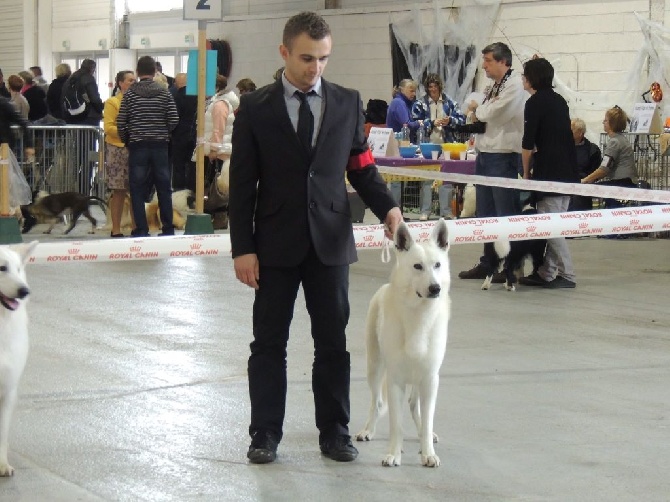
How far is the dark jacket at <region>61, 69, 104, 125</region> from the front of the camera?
48.2ft

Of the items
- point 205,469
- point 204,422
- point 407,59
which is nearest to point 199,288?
point 204,422

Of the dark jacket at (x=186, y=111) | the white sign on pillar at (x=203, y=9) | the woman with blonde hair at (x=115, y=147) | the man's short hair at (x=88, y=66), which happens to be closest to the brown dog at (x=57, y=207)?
the woman with blonde hair at (x=115, y=147)

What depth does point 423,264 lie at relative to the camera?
12.4 feet

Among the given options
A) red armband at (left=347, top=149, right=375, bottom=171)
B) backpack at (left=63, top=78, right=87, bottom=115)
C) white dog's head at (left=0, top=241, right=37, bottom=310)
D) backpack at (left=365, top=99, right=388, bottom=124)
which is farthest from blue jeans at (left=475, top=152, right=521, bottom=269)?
backpack at (left=63, top=78, right=87, bottom=115)

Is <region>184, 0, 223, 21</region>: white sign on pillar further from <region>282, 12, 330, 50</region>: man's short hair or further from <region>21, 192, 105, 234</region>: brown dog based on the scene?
<region>282, 12, 330, 50</region>: man's short hair

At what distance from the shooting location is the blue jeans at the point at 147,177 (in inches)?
410

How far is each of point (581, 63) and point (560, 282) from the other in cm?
670

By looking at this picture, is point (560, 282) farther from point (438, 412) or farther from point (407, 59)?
point (407, 59)

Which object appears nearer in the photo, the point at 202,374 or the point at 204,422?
the point at 204,422

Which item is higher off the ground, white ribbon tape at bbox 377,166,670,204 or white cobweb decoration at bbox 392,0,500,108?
white cobweb decoration at bbox 392,0,500,108

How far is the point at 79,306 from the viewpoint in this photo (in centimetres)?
741

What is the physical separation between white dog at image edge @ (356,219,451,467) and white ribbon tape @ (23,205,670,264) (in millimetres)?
770

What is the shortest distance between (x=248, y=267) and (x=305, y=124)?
537 mm

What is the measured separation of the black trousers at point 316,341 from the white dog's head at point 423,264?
0.25 meters
